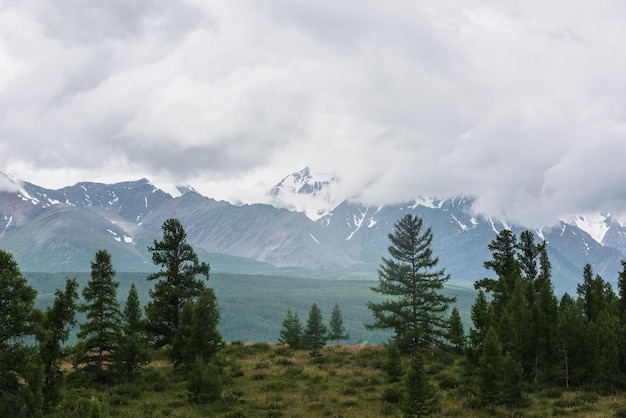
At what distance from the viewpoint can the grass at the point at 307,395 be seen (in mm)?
24766

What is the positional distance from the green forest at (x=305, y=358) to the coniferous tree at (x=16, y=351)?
1.7 inches

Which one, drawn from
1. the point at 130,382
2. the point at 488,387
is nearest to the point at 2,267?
the point at 130,382

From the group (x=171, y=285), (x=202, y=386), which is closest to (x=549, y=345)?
(x=202, y=386)

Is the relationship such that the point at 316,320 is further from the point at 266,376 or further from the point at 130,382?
the point at 130,382

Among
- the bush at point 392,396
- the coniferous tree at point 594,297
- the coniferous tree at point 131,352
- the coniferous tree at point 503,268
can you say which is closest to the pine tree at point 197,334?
the coniferous tree at point 131,352

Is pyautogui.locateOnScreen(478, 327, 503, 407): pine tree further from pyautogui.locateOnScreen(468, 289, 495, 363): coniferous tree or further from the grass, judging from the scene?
pyautogui.locateOnScreen(468, 289, 495, 363): coniferous tree

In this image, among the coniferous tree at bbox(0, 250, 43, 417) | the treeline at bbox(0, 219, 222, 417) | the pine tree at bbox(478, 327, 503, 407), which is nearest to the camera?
the coniferous tree at bbox(0, 250, 43, 417)

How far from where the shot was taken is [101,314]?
2844 cm

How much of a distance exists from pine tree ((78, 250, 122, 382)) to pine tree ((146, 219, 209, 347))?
7.77m

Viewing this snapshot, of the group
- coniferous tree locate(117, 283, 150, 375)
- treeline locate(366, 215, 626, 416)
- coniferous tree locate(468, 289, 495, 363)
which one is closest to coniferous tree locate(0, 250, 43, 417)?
coniferous tree locate(117, 283, 150, 375)

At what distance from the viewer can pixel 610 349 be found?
101 feet

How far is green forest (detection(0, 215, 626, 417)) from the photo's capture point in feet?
66.1

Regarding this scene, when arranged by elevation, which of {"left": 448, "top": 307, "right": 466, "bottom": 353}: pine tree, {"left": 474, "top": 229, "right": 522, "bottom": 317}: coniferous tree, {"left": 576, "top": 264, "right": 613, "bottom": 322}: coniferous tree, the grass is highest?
{"left": 474, "top": 229, "right": 522, "bottom": 317}: coniferous tree

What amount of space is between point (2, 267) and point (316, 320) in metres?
43.6
